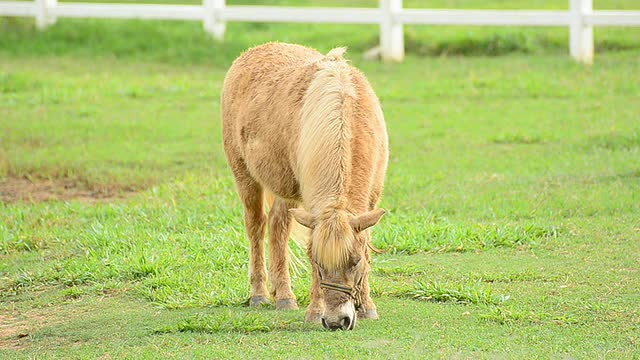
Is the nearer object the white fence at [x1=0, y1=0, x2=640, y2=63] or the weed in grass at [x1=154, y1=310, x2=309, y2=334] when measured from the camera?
the weed in grass at [x1=154, y1=310, x2=309, y2=334]

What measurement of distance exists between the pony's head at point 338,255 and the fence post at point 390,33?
10.5 metres

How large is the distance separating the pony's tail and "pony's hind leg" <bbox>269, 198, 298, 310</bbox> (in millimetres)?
85

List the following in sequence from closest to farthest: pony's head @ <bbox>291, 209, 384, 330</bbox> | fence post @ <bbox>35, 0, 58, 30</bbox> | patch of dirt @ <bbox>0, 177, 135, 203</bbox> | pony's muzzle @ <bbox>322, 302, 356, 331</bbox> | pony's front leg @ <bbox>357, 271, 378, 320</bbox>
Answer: pony's head @ <bbox>291, 209, 384, 330</bbox> → pony's muzzle @ <bbox>322, 302, 356, 331</bbox> → pony's front leg @ <bbox>357, 271, 378, 320</bbox> → patch of dirt @ <bbox>0, 177, 135, 203</bbox> → fence post @ <bbox>35, 0, 58, 30</bbox>

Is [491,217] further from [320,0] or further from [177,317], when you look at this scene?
[320,0]

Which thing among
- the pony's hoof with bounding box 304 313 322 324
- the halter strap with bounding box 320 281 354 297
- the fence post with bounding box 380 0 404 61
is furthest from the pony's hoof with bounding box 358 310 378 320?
the fence post with bounding box 380 0 404 61

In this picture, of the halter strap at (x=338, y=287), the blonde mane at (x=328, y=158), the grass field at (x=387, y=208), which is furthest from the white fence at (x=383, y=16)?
the halter strap at (x=338, y=287)

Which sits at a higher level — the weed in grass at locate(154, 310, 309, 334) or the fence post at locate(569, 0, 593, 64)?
the fence post at locate(569, 0, 593, 64)

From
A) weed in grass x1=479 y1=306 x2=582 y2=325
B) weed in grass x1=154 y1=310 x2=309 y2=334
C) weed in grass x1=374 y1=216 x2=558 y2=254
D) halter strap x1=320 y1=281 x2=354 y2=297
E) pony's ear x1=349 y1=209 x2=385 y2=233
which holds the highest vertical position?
pony's ear x1=349 y1=209 x2=385 y2=233

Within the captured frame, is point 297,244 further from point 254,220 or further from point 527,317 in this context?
point 527,317

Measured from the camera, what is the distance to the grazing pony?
18.2ft

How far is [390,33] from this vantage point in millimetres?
15859

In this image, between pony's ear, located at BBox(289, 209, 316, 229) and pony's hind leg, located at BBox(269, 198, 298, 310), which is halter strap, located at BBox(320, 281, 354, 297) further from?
pony's hind leg, located at BBox(269, 198, 298, 310)

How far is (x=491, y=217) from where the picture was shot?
8594 millimetres

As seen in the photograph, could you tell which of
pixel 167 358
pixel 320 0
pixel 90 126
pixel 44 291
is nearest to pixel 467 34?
pixel 320 0
